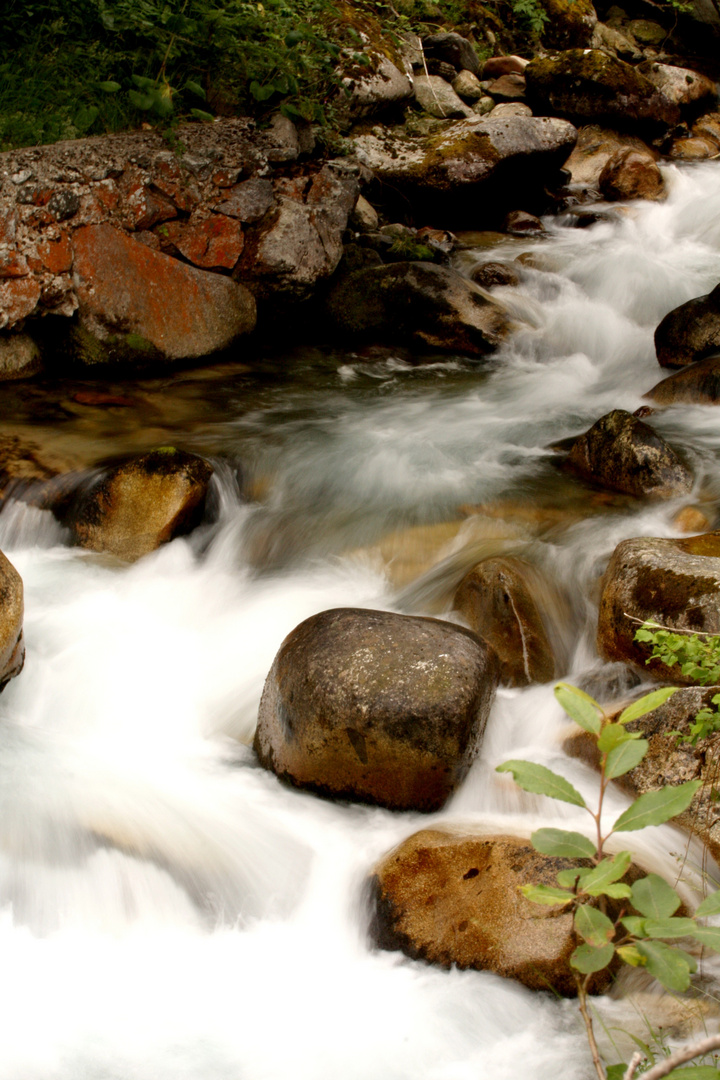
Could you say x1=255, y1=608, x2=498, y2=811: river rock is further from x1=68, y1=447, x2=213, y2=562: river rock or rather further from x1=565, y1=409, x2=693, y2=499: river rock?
x1=565, y1=409, x2=693, y2=499: river rock

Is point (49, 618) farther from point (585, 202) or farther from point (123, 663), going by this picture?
point (585, 202)

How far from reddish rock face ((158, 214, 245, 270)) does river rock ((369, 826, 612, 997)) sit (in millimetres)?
5237

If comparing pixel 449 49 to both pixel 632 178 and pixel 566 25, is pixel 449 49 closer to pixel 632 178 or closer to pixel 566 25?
pixel 566 25

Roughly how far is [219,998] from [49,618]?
2.30 meters

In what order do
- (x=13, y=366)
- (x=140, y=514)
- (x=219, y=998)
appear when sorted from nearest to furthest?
(x=219, y=998) → (x=140, y=514) → (x=13, y=366)

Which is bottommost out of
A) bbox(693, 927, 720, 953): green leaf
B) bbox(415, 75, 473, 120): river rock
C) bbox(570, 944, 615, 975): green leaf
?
bbox(570, 944, 615, 975): green leaf

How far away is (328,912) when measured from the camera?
2877 millimetres

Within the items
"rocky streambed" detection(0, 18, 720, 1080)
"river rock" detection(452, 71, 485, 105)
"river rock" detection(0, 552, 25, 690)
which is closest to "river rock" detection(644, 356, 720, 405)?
"rocky streambed" detection(0, 18, 720, 1080)

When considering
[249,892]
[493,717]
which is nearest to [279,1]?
[493,717]

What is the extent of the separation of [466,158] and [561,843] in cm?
908

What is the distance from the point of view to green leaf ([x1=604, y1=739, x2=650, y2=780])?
48.5 inches

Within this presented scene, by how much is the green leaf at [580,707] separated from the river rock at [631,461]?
3.95m

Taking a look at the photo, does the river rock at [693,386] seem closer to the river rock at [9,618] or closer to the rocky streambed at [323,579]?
the rocky streambed at [323,579]

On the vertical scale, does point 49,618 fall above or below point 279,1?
below
